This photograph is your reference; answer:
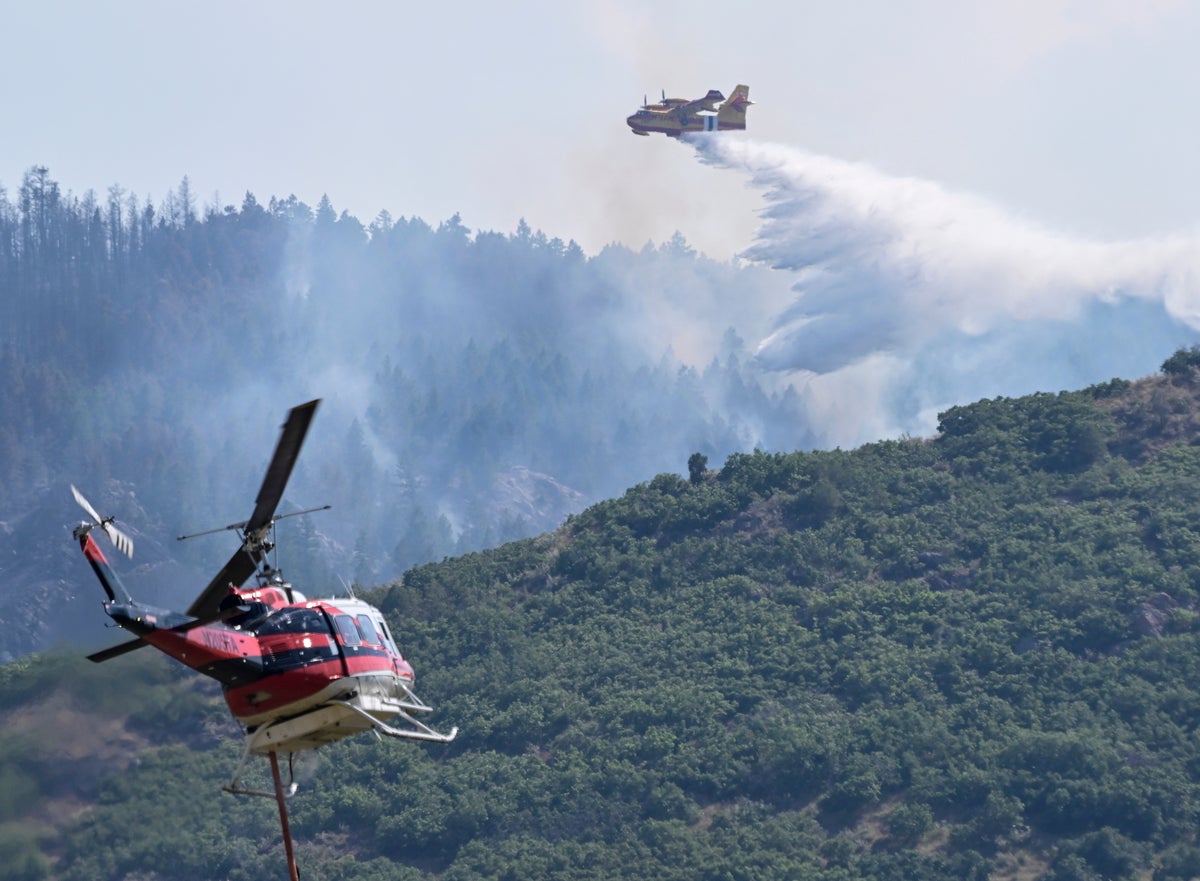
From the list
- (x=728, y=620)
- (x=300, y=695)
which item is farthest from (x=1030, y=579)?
(x=300, y=695)

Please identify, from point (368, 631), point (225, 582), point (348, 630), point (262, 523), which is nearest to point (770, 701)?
point (368, 631)

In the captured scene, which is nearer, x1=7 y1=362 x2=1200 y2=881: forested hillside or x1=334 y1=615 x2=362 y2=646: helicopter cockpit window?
x1=334 y1=615 x2=362 y2=646: helicopter cockpit window

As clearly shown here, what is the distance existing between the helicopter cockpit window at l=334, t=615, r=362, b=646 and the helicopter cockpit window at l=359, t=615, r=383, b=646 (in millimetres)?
149

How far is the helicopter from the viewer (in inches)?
1330

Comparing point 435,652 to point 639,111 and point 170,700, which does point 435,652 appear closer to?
point 170,700

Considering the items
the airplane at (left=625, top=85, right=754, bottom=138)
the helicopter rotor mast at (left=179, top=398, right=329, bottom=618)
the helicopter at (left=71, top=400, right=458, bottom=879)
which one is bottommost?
the helicopter at (left=71, top=400, right=458, bottom=879)

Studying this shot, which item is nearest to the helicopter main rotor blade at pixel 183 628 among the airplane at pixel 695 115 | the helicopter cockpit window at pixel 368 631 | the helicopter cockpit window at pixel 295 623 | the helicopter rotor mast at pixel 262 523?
the helicopter rotor mast at pixel 262 523

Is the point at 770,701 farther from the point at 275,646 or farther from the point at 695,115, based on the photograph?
the point at 275,646

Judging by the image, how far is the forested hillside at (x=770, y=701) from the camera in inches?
3177

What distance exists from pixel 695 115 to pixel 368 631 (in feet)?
289

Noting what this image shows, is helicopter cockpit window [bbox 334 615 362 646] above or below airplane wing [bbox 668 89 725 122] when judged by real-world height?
below

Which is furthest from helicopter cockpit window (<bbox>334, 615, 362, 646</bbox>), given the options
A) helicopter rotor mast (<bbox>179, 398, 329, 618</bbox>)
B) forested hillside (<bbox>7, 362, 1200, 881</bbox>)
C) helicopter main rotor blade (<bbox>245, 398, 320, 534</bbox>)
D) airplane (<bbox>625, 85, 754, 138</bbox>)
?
airplane (<bbox>625, 85, 754, 138</bbox>)

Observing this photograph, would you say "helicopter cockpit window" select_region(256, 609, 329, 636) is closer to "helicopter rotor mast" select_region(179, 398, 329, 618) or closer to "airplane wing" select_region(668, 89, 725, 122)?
"helicopter rotor mast" select_region(179, 398, 329, 618)

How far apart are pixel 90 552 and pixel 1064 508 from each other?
3036 inches
